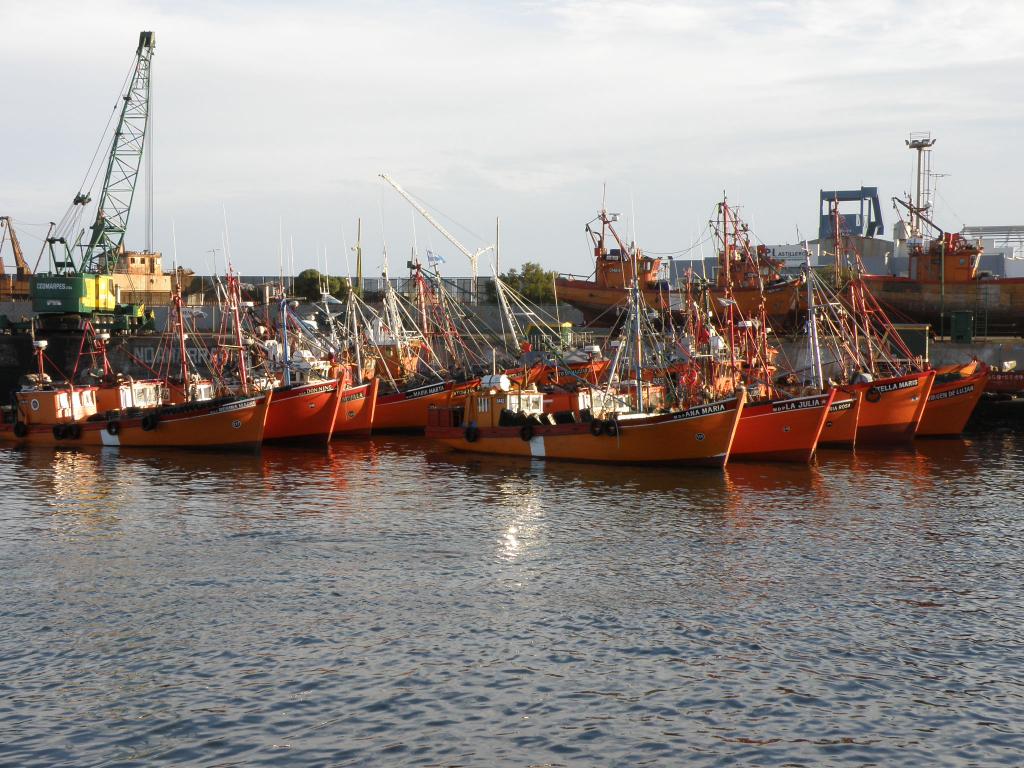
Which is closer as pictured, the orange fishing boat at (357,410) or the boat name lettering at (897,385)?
the boat name lettering at (897,385)

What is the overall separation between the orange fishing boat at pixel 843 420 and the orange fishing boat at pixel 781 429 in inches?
135

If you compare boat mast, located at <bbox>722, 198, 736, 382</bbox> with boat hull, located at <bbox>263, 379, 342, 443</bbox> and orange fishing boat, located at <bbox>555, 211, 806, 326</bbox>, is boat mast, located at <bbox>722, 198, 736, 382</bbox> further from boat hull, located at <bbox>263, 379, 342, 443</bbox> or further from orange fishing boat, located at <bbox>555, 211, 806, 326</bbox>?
boat hull, located at <bbox>263, 379, 342, 443</bbox>

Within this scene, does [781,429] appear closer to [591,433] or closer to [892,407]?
[591,433]

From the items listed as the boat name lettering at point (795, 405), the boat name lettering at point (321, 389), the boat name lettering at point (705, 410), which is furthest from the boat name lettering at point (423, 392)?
the boat name lettering at point (795, 405)

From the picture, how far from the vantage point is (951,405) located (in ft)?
207

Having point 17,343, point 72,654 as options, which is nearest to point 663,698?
point 72,654

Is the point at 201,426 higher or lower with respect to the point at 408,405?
lower

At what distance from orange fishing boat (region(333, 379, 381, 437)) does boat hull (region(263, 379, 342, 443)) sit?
2210 millimetres

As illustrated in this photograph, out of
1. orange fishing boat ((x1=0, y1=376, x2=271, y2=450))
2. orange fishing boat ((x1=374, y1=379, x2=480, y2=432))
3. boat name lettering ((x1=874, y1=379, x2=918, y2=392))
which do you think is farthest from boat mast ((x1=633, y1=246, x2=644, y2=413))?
orange fishing boat ((x1=0, y1=376, x2=271, y2=450))

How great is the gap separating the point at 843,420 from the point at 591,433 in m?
13.8

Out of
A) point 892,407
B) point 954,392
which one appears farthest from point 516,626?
point 954,392

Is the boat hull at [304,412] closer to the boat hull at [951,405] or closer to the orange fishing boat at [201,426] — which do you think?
the orange fishing boat at [201,426]

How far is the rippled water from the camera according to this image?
21.3 meters

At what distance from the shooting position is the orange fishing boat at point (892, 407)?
58.3 m
